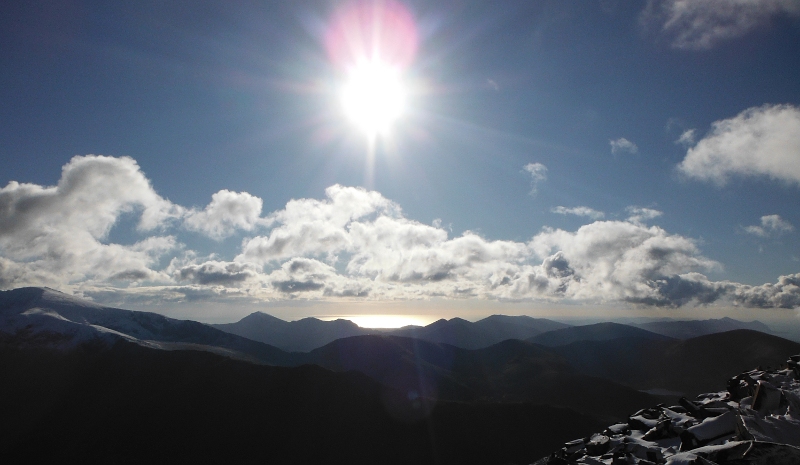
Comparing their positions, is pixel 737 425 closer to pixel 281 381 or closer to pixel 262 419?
pixel 262 419

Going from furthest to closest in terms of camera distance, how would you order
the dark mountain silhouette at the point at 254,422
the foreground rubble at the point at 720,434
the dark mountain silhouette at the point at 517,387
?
1. the dark mountain silhouette at the point at 517,387
2. the dark mountain silhouette at the point at 254,422
3. the foreground rubble at the point at 720,434

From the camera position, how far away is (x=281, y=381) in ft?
372

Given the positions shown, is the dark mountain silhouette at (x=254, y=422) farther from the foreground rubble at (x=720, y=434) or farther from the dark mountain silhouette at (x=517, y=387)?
the foreground rubble at (x=720, y=434)

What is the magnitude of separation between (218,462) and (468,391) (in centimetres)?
10602

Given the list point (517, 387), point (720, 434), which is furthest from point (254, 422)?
point (517, 387)

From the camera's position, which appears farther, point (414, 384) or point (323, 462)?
point (414, 384)

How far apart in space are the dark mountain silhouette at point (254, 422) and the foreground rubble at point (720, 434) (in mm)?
70224

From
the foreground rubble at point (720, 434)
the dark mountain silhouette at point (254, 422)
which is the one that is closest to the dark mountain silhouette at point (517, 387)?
the dark mountain silhouette at point (254, 422)

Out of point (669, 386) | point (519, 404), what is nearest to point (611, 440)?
point (519, 404)

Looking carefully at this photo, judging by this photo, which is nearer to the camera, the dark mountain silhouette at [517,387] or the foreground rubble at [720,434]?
the foreground rubble at [720,434]

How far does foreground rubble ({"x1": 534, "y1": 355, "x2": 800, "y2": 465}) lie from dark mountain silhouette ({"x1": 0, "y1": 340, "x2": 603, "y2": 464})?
70224 mm

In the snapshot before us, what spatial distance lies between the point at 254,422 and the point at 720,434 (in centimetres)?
10453

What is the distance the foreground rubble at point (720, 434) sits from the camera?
14.6 meters

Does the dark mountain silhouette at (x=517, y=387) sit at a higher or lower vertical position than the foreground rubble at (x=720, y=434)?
lower
